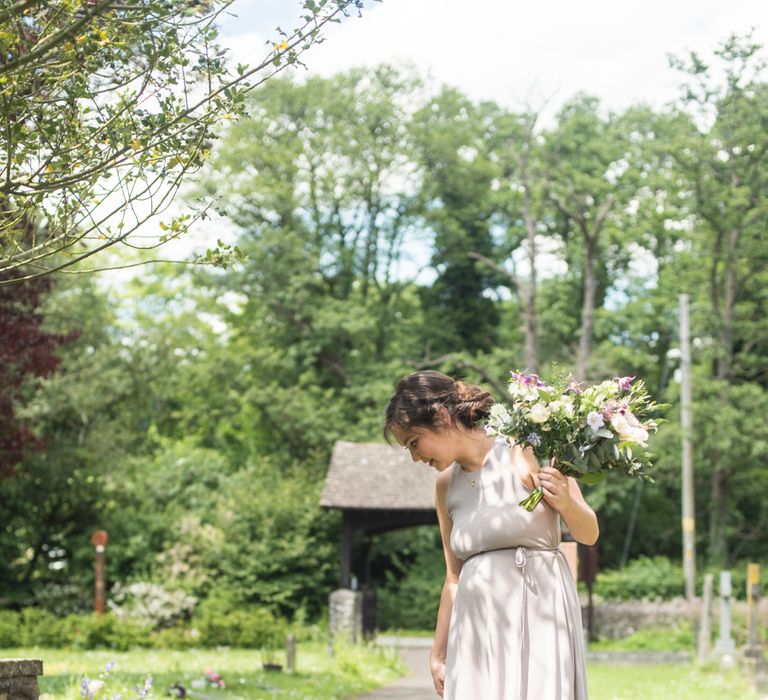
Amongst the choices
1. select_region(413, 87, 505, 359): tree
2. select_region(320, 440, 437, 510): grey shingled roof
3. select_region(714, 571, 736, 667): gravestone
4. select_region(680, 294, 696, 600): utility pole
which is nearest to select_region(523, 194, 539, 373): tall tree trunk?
select_region(680, 294, 696, 600): utility pole

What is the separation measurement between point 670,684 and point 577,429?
13019 millimetres

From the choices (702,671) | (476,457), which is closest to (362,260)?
(702,671)

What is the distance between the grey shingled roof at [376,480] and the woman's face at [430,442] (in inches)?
729

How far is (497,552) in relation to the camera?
168 inches

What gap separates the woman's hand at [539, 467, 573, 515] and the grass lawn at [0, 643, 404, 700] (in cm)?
452

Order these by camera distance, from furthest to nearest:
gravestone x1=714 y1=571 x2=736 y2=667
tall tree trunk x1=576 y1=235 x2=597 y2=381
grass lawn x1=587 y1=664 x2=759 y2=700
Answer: tall tree trunk x1=576 y1=235 x2=597 y2=381
gravestone x1=714 y1=571 x2=736 y2=667
grass lawn x1=587 y1=664 x2=759 y2=700

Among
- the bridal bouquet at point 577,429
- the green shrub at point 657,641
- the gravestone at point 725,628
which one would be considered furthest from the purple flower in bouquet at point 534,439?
the green shrub at point 657,641

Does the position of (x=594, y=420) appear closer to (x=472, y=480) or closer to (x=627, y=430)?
(x=627, y=430)

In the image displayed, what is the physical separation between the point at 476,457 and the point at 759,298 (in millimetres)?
30924

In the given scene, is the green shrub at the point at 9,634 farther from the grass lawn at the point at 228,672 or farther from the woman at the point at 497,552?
the woman at the point at 497,552

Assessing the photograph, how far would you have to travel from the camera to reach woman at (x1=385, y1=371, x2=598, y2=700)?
415 centimetres

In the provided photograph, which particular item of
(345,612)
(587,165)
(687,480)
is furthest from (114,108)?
(587,165)

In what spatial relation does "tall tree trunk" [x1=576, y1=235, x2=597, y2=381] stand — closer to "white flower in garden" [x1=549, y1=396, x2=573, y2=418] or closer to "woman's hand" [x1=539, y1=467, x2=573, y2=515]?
"white flower in garden" [x1=549, y1=396, x2=573, y2=418]

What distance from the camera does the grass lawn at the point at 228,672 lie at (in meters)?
11.2
